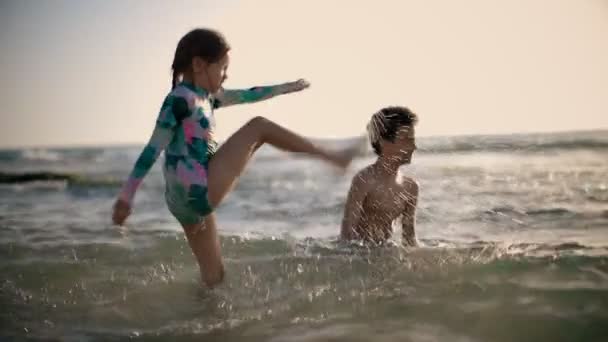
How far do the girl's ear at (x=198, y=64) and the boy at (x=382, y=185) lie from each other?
4.63ft

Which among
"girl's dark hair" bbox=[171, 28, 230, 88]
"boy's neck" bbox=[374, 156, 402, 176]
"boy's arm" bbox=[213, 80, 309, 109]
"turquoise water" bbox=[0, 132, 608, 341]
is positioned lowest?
"turquoise water" bbox=[0, 132, 608, 341]

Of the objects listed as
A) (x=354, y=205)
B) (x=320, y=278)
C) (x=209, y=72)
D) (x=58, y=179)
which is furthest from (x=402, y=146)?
(x=58, y=179)

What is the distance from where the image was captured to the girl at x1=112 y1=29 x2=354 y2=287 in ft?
10.5

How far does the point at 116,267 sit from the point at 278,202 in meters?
5.09

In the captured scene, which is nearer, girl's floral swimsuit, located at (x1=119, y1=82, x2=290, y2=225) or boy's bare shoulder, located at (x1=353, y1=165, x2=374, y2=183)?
girl's floral swimsuit, located at (x1=119, y1=82, x2=290, y2=225)

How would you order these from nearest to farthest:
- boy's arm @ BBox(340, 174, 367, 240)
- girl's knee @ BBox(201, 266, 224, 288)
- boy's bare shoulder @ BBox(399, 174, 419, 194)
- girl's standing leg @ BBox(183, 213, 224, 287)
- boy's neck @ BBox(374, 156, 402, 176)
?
girl's standing leg @ BBox(183, 213, 224, 287) → girl's knee @ BBox(201, 266, 224, 288) → boy's arm @ BBox(340, 174, 367, 240) → boy's neck @ BBox(374, 156, 402, 176) → boy's bare shoulder @ BBox(399, 174, 419, 194)

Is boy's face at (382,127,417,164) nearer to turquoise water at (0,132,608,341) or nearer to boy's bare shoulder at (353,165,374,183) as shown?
boy's bare shoulder at (353,165,374,183)

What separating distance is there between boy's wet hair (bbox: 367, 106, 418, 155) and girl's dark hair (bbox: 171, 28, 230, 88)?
1363mm

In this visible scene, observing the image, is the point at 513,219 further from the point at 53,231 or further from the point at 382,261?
the point at 53,231

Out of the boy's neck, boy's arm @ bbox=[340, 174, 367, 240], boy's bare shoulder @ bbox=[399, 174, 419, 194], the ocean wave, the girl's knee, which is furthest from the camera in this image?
the ocean wave

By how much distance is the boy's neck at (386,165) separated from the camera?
431 centimetres

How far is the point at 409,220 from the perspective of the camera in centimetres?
452

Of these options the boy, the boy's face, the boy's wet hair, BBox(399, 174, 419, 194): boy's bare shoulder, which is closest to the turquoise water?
the boy

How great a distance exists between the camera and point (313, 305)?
3.35 metres
